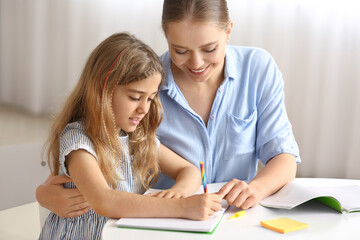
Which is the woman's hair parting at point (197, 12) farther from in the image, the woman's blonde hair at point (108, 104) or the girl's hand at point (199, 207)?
the girl's hand at point (199, 207)

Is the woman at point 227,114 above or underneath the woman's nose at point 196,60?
A: underneath

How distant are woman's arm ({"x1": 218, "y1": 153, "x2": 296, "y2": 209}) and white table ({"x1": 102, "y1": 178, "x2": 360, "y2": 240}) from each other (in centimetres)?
Answer: 2

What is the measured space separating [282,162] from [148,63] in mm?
460

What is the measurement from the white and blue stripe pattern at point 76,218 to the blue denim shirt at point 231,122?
8.1 inches

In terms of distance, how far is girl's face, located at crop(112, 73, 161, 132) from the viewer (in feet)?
4.28

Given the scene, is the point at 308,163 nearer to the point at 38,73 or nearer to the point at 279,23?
the point at 279,23

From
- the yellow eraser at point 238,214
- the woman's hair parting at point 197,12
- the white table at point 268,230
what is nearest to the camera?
the white table at point 268,230

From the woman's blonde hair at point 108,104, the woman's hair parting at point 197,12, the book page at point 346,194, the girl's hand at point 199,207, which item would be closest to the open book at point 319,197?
the book page at point 346,194

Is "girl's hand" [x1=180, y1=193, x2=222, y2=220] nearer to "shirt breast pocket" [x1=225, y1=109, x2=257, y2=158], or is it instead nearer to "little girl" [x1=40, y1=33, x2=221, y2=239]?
"little girl" [x1=40, y1=33, x2=221, y2=239]

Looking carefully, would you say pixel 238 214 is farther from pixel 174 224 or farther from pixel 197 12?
pixel 197 12

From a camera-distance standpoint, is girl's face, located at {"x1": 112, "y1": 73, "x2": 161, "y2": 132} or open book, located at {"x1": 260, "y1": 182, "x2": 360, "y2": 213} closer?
open book, located at {"x1": 260, "y1": 182, "x2": 360, "y2": 213}

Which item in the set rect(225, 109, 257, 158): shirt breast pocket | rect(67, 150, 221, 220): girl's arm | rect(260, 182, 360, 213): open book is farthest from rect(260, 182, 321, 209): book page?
rect(225, 109, 257, 158): shirt breast pocket

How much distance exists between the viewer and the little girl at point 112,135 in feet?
4.02

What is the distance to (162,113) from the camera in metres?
1.46
